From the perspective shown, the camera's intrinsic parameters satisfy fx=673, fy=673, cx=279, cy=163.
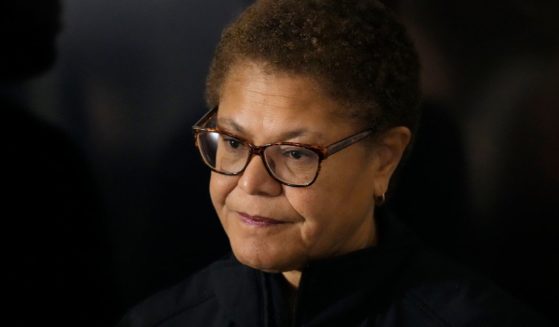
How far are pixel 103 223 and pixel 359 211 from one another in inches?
33.0

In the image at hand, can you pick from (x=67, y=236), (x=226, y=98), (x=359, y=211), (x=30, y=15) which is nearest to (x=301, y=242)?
(x=359, y=211)

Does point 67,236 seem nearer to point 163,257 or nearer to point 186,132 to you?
point 163,257

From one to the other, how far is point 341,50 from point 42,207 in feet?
3.28

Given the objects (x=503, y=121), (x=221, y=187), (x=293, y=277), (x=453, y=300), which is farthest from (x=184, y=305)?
(x=503, y=121)

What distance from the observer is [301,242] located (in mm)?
1261

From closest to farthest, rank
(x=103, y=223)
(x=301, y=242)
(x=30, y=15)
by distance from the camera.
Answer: (x=301, y=242) → (x=30, y=15) → (x=103, y=223)

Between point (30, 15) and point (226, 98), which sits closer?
point (226, 98)

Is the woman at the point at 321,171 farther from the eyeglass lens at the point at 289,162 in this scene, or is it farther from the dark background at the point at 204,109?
the dark background at the point at 204,109

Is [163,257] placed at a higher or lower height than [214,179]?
lower

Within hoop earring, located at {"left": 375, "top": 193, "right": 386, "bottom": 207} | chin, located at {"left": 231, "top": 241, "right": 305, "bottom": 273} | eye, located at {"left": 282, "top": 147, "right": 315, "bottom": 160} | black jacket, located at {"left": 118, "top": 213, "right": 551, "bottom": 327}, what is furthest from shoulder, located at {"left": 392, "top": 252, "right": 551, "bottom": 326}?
eye, located at {"left": 282, "top": 147, "right": 315, "bottom": 160}

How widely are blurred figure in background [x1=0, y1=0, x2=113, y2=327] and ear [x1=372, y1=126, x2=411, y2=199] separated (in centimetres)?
85

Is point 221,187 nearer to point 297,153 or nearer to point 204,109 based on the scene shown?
point 297,153

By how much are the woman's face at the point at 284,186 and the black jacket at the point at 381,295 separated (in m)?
0.07

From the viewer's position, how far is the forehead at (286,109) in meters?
1.21
